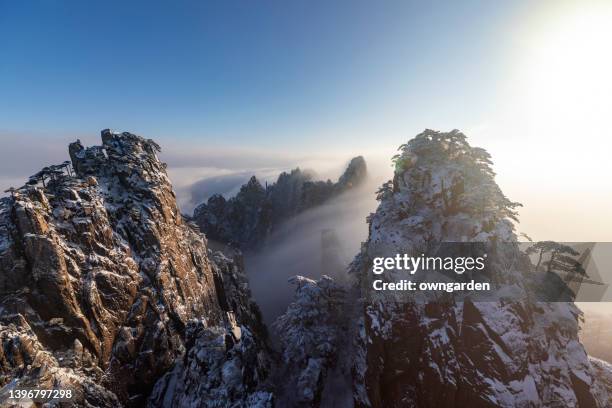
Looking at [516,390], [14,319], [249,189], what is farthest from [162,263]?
[249,189]

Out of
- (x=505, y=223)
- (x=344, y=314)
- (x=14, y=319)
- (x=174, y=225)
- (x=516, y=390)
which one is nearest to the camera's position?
(x=516, y=390)

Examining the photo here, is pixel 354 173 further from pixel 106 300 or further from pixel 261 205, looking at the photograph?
pixel 106 300

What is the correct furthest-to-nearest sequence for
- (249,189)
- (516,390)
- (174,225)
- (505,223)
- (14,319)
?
(249,189)
(174,225)
(505,223)
(14,319)
(516,390)

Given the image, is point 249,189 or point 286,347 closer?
point 286,347

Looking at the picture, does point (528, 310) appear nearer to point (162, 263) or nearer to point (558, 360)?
point (558, 360)

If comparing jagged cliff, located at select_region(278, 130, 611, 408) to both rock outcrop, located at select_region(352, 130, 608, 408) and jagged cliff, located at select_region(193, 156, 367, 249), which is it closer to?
rock outcrop, located at select_region(352, 130, 608, 408)

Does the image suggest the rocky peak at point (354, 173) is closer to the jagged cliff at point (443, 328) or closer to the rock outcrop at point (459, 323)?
the jagged cliff at point (443, 328)

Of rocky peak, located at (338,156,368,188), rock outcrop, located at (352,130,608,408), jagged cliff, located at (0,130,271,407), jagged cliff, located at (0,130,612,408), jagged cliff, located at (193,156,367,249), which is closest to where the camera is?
rock outcrop, located at (352,130,608,408)

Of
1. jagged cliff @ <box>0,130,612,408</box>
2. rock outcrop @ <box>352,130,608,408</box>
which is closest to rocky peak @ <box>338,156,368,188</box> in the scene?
jagged cliff @ <box>0,130,612,408</box>
